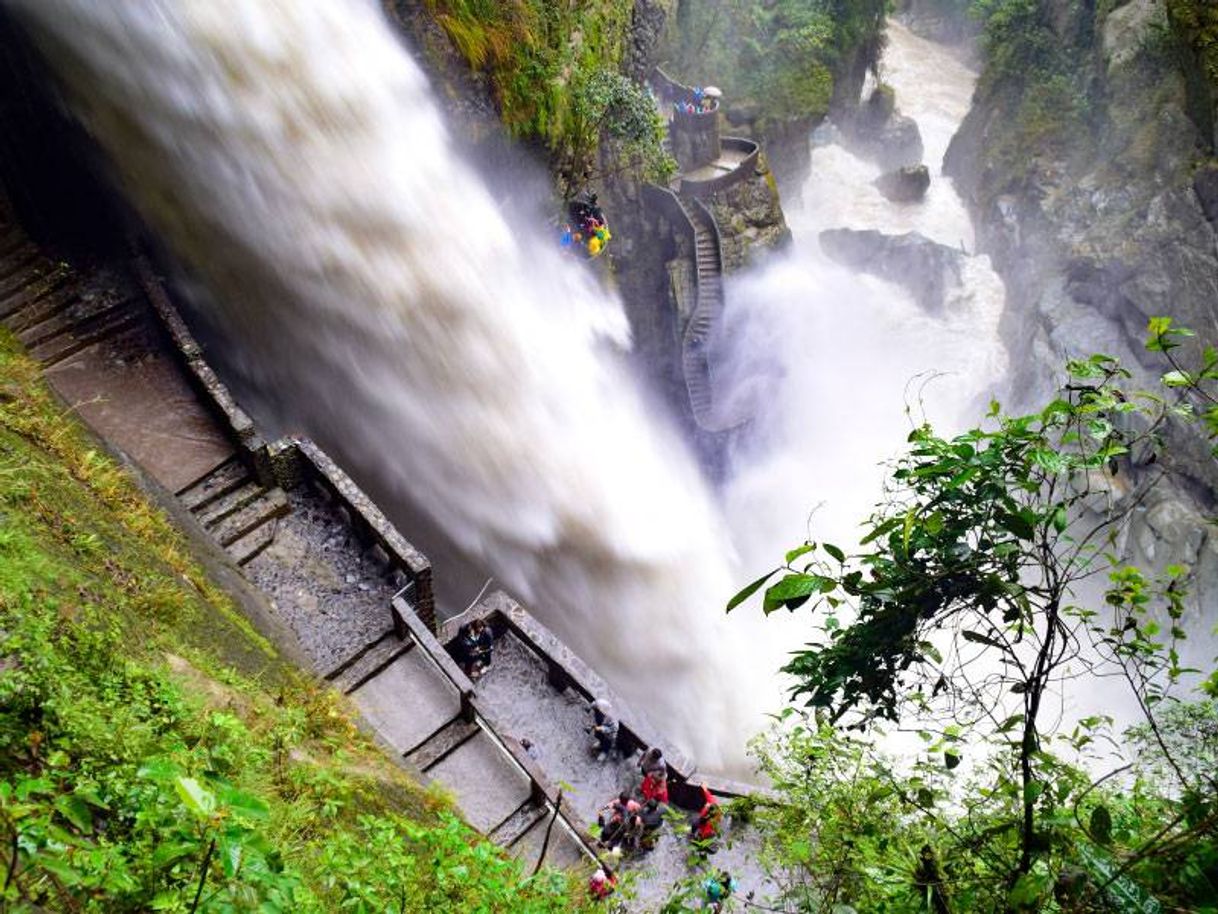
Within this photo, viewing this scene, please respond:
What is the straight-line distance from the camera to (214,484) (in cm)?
913

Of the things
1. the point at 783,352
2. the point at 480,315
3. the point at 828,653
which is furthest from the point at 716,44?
the point at 828,653

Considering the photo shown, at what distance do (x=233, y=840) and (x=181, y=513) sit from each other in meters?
6.49

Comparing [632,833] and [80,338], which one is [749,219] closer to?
[80,338]

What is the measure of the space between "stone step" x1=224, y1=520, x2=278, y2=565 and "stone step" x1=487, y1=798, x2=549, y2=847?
4.10 m

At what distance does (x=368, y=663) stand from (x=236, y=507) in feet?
8.04

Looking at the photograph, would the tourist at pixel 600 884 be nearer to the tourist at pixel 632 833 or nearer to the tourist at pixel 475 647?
the tourist at pixel 632 833

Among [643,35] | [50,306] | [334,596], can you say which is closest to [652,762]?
[334,596]

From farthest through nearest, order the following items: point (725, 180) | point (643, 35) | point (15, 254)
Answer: point (725, 180), point (643, 35), point (15, 254)

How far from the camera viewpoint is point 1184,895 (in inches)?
107

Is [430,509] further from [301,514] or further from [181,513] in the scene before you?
[181,513]

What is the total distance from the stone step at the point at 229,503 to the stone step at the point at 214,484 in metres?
0.05

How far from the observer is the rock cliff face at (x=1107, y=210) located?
19172mm

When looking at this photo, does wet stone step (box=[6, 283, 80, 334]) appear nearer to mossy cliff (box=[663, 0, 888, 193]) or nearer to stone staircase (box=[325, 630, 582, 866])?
stone staircase (box=[325, 630, 582, 866])

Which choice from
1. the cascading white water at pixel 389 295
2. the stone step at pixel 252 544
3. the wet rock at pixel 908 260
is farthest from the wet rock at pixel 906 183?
the stone step at pixel 252 544
